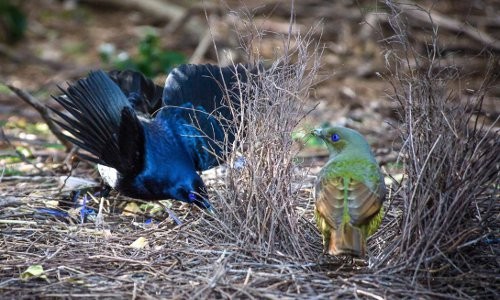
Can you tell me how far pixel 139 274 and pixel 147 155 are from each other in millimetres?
1298

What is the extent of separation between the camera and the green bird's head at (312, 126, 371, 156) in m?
4.27

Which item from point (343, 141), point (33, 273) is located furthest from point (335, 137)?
point (33, 273)

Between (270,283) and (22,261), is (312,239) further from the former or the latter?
(22,261)

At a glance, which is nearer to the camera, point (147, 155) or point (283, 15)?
point (147, 155)

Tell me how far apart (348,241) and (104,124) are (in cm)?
191

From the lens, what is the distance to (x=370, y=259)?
4109 mm

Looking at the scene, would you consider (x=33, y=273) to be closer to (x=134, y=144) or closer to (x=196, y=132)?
(x=134, y=144)

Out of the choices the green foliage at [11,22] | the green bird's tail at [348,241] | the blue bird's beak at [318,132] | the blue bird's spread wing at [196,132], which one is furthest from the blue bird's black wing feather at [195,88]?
the green foliage at [11,22]

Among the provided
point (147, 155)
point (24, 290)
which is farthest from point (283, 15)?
point (24, 290)

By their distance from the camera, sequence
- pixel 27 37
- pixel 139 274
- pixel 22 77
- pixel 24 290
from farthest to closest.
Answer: pixel 27 37 < pixel 22 77 < pixel 139 274 < pixel 24 290

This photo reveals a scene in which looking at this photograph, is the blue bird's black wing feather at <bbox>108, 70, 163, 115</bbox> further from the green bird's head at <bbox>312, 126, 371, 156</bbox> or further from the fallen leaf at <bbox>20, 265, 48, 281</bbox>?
the fallen leaf at <bbox>20, 265, 48, 281</bbox>

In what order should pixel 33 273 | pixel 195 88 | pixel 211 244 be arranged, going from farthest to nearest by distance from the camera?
1. pixel 195 88
2. pixel 211 244
3. pixel 33 273

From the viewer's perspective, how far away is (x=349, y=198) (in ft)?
13.0

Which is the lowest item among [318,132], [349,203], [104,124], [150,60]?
[150,60]
